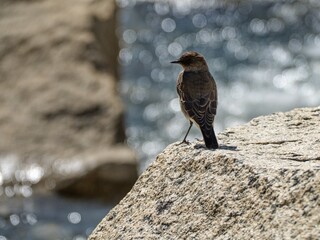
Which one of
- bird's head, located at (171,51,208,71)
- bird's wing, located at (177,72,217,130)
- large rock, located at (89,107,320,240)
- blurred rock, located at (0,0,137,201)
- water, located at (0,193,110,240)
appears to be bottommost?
large rock, located at (89,107,320,240)

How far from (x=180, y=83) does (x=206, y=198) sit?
5.43 feet

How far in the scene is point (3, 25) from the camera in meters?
12.1

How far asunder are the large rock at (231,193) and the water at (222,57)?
7.28 meters

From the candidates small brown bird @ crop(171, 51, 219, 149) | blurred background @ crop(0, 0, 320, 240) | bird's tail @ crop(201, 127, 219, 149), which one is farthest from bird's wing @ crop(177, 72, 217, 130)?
blurred background @ crop(0, 0, 320, 240)

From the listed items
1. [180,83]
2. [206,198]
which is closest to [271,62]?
[180,83]

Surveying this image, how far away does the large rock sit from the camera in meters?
3.96

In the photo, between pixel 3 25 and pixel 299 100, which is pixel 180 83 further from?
pixel 299 100

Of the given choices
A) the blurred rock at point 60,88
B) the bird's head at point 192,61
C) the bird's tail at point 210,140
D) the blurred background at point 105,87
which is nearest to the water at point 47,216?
the blurred background at point 105,87

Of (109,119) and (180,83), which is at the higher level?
(109,119)

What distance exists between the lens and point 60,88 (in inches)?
428

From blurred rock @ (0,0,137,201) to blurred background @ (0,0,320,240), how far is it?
14mm

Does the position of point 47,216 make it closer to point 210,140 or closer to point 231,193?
point 210,140

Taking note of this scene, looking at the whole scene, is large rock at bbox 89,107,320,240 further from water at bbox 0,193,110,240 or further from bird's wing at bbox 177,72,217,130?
water at bbox 0,193,110,240

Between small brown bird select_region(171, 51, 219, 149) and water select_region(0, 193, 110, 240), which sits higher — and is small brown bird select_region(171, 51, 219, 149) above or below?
below
